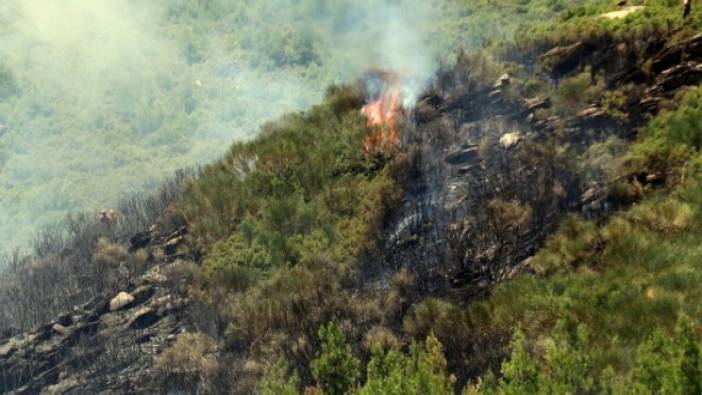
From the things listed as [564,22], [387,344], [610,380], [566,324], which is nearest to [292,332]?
[387,344]

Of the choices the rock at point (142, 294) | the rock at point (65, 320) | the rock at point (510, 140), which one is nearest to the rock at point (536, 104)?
the rock at point (510, 140)

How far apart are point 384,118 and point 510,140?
16586 millimetres

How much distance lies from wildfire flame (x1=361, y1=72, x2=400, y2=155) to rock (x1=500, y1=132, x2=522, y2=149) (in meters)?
10.9

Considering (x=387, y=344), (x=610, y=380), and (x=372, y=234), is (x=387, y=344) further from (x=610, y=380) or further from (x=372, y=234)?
(x=610, y=380)

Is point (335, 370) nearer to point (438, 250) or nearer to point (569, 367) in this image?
point (569, 367)

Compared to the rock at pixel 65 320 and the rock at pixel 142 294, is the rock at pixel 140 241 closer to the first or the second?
the rock at pixel 142 294

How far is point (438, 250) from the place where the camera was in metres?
66.0

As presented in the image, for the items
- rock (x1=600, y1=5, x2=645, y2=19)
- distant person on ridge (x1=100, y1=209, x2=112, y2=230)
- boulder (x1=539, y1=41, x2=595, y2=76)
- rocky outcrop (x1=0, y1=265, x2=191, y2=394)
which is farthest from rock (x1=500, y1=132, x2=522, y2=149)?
distant person on ridge (x1=100, y1=209, x2=112, y2=230)

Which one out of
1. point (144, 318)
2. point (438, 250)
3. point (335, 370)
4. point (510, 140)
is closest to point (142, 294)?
point (144, 318)

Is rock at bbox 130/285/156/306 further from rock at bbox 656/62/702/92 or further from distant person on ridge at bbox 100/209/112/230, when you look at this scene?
rock at bbox 656/62/702/92

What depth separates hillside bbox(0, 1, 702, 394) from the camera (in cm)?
4569

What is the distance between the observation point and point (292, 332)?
2429 inches

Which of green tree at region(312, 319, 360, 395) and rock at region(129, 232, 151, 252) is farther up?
rock at region(129, 232, 151, 252)

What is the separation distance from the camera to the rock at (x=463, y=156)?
73.9 m
